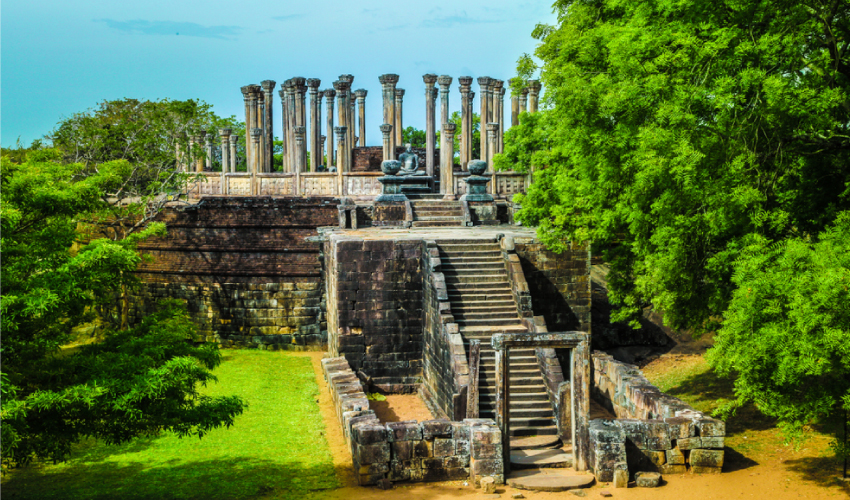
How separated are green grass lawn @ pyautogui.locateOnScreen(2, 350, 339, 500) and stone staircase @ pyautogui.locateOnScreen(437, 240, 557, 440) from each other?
8.99ft

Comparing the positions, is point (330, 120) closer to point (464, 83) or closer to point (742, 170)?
point (464, 83)

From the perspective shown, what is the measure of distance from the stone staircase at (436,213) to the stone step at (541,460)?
29.1 ft

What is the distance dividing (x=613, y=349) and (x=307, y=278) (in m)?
7.58

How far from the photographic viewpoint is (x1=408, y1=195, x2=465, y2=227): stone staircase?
18656 mm

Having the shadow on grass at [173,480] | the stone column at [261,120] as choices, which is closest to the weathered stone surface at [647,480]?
the shadow on grass at [173,480]

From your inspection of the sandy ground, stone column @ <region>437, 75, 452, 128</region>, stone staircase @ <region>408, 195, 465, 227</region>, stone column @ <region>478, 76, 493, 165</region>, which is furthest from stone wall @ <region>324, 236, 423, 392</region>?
stone column @ <region>478, 76, 493, 165</region>

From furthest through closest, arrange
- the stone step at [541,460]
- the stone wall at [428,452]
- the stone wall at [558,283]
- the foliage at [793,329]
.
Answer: the stone wall at [558,283] → the stone step at [541,460] → the stone wall at [428,452] → the foliage at [793,329]

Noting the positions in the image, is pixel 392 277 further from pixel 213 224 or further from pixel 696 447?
pixel 213 224

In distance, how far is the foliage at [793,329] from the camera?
24.4ft

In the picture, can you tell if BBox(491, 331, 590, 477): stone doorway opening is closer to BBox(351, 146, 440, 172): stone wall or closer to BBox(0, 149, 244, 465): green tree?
BBox(0, 149, 244, 465): green tree

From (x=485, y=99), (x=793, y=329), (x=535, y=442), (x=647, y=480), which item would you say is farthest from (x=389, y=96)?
(x=793, y=329)

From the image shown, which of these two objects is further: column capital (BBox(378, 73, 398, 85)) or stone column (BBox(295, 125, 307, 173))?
column capital (BBox(378, 73, 398, 85))

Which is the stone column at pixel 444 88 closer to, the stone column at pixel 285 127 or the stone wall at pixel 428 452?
the stone column at pixel 285 127

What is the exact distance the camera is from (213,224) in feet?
66.0
